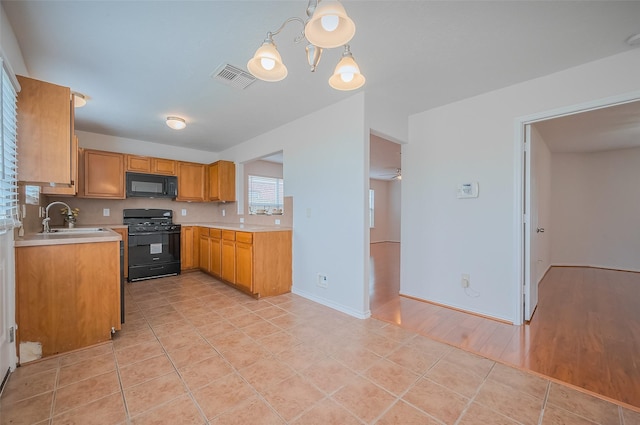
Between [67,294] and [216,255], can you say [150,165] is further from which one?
[67,294]

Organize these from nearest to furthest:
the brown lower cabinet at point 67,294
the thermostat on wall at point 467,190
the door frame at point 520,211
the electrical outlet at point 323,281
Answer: the brown lower cabinet at point 67,294 < the door frame at point 520,211 < the thermostat on wall at point 467,190 < the electrical outlet at point 323,281

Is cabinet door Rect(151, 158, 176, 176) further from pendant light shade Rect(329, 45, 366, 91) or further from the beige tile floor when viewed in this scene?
pendant light shade Rect(329, 45, 366, 91)

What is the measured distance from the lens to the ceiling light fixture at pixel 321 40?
113 cm

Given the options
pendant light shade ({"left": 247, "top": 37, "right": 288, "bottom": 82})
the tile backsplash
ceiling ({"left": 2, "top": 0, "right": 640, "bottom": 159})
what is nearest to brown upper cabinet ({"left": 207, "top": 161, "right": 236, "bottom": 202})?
the tile backsplash

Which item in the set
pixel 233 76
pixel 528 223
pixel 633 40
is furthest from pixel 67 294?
pixel 633 40

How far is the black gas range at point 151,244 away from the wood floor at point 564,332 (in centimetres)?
344

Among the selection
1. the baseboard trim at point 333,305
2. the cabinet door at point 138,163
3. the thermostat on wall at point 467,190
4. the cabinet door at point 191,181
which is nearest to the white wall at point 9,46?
the cabinet door at point 138,163

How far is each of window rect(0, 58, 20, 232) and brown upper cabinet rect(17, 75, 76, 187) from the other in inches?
2.7

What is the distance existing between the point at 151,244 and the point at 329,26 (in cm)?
446

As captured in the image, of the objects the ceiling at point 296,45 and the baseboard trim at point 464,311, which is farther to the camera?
the baseboard trim at point 464,311

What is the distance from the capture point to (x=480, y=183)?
2873 mm

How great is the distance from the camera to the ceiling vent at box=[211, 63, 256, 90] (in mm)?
2348

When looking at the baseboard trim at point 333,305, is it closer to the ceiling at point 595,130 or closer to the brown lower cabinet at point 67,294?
the brown lower cabinet at point 67,294

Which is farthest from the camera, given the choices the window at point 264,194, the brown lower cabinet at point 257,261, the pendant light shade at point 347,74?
the window at point 264,194
